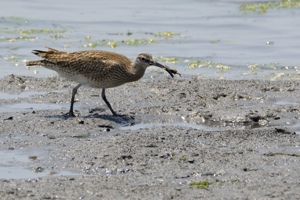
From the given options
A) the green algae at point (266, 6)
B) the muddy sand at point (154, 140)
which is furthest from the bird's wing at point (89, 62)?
the green algae at point (266, 6)

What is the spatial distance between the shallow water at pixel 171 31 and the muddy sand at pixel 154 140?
6.03 feet

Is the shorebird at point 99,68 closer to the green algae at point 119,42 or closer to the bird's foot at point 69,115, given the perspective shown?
the bird's foot at point 69,115

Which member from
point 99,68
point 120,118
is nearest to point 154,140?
point 120,118

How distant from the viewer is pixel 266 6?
74.2 feet

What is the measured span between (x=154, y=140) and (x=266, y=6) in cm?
1320

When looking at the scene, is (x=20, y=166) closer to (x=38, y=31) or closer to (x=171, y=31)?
(x=38, y=31)

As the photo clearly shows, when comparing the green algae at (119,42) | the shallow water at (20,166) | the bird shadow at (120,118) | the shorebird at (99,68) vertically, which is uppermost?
the shorebird at (99,68)

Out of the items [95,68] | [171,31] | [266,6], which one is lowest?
[171,31]

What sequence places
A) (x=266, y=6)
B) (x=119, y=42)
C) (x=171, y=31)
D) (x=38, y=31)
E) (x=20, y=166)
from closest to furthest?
(x=20, y=166)
(x=119, y=42)
(x=38, y=31)
(x=171, y=31)
(x=266, y=6)

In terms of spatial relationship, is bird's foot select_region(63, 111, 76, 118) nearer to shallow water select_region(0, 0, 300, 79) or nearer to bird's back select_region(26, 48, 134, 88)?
bird's back select_region(26, 48, 134, 88)

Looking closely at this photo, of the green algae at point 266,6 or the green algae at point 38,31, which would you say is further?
the green algae at point 266,6

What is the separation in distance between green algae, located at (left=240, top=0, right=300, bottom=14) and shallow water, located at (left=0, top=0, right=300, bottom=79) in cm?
30

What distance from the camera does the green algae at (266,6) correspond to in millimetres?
22172

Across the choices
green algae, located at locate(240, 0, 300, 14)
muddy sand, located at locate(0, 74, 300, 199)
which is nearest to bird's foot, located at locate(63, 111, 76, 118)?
muddy sand, located at locate(0, 74, 300, 199)
